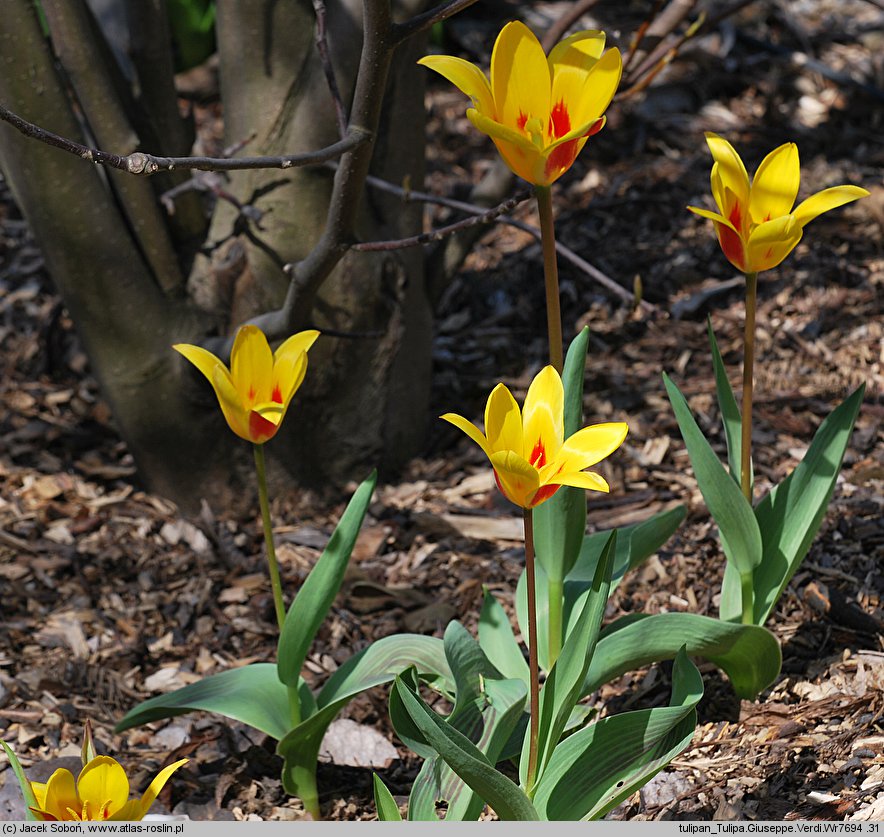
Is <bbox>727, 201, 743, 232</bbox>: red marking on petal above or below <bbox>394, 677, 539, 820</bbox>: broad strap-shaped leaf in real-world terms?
above

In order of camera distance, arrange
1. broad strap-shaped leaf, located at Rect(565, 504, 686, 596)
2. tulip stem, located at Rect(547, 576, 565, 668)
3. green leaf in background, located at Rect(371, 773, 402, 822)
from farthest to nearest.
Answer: broad strap-shaped leaf, located at Rect(565, 504, 686, 596)
tulip stem, located at Rect(547, 576, 565, 668)
green leaf in background, located at Rect(371, 773, 402, 822)

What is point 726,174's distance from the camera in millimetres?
1641

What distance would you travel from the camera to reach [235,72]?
2.63 meters

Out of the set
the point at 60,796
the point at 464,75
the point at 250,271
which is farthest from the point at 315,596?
the point at 250,271

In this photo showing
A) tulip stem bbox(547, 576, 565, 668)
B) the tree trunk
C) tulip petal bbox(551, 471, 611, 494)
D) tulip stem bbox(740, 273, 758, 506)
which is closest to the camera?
tulip petal bbox(551, 471, 611, 494)

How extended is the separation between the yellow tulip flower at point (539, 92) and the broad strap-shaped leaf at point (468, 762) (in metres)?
0.76

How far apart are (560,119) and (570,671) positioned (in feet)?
2.75

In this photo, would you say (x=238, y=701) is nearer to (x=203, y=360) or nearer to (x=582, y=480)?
(x=203, y=360)

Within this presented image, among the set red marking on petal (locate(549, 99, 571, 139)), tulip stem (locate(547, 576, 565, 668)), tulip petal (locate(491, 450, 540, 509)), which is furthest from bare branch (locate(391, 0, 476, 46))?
tulip stem (locate(547, 576, 565, 668))

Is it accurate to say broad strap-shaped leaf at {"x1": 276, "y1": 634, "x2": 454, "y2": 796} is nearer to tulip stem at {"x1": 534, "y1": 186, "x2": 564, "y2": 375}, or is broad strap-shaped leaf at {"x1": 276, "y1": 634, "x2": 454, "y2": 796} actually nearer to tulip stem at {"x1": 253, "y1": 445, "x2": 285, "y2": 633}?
tulip stem at {"x1": 253, "y1": 445, "x2": 285, "y2": 633}

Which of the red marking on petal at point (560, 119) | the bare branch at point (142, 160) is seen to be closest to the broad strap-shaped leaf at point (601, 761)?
the red marking on petal at point (560, 119)

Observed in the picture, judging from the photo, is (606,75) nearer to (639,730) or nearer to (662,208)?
(639,730)

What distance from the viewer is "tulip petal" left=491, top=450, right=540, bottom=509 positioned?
128 cm

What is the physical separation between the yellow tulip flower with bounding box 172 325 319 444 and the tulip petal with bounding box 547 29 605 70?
564mm
